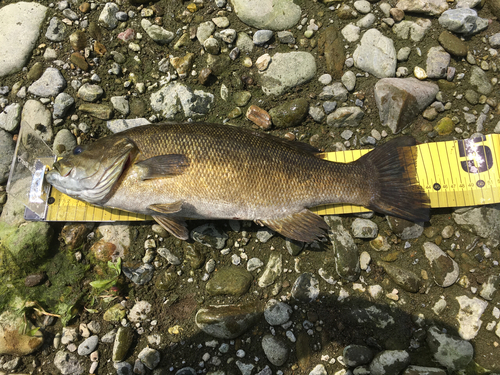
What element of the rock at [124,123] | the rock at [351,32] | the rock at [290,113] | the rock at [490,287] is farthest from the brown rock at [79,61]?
the rock at [490,287]

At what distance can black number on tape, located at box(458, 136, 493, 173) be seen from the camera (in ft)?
10.9

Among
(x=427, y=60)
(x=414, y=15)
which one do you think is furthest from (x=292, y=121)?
(x=414, y=15)

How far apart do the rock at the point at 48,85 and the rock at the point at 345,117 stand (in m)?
3.63

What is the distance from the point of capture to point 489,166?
10.9 ft

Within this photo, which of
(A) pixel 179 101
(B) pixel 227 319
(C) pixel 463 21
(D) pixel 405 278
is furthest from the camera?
(A) pixel 179 101

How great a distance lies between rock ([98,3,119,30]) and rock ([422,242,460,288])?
16.7ft

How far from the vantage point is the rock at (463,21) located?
11.8 ft

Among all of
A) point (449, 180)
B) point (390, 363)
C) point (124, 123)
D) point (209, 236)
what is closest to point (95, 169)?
point (124, 123)

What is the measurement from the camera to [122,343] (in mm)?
3205

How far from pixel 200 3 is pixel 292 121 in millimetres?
2118

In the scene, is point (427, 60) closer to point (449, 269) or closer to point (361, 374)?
point (449, 269)

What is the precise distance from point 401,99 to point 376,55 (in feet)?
2.30

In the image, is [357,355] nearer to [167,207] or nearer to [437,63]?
[167,207]

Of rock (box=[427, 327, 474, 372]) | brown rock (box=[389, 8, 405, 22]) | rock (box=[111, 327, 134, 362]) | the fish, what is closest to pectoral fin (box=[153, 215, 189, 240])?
the fish
